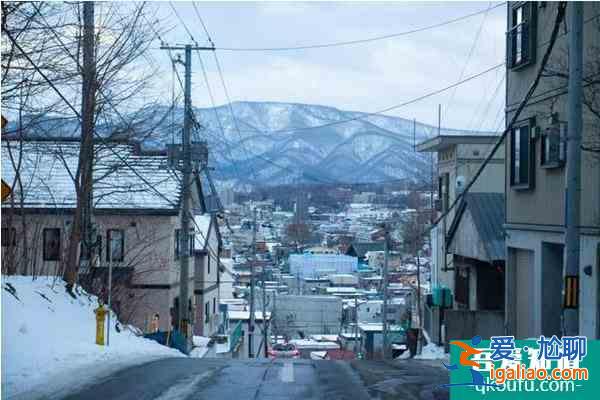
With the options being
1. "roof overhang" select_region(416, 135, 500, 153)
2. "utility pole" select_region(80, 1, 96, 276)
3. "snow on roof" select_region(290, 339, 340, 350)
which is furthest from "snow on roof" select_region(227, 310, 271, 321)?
"utility pole" select_region(80, 1, 96, 276)

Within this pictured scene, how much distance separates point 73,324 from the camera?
2048cm

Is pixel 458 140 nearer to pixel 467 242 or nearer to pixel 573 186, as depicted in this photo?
pixel 467 242

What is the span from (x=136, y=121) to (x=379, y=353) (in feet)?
54.7

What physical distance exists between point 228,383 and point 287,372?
2031 mm

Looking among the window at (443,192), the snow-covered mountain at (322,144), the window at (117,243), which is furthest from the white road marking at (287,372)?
the snow-covered mountain at (322,144)

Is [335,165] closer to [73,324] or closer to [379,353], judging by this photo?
[379,353]

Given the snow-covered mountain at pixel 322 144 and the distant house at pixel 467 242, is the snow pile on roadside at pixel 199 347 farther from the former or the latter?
the snow-covered mountain at pixel 322 144

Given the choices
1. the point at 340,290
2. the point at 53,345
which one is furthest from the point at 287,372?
the point at 340,290

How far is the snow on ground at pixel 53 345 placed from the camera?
13.7 metres

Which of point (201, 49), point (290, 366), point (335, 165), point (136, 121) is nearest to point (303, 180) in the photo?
point (335, 165)

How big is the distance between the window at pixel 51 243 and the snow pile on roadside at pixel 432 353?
14.8m

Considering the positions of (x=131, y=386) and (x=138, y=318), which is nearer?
(x=131, y=386)

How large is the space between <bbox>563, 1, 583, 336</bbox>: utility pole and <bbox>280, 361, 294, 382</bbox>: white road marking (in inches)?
184

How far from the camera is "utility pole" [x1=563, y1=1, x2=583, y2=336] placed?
12703mm
